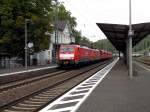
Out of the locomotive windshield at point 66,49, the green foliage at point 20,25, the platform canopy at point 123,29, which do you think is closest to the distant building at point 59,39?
the green foliage at point 20,25

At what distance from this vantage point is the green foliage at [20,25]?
52166 mm

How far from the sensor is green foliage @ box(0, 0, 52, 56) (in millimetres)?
52166

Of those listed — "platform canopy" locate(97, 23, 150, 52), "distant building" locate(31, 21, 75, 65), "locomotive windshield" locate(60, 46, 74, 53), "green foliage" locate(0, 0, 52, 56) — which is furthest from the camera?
"distant building" locate(31, 21, 75, 65)

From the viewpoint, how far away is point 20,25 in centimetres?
5234

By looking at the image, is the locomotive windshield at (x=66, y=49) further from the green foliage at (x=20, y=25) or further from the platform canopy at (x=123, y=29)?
the green foliage at (x=20, y=25)

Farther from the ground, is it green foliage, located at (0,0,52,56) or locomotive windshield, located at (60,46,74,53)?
green foliage, located at (0,0,52,56)

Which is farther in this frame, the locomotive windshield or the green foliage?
the green foliage

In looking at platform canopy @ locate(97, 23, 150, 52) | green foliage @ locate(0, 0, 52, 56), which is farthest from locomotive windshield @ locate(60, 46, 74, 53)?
green foliage @ locate(0, 0, 52, 56)

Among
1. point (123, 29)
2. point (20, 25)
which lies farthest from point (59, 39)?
point (123, 29)

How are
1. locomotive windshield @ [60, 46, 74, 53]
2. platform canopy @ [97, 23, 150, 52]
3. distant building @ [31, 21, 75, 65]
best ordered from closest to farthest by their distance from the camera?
platform canopy @ [97, 23, 150, 52], locomotive windshield @ [60, 46, 74, 53], distant building @ [31, 21, 75, 65]

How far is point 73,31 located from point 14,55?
243ft

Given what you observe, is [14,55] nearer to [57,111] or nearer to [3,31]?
[3,31]

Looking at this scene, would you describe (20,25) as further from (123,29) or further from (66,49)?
(123,29)

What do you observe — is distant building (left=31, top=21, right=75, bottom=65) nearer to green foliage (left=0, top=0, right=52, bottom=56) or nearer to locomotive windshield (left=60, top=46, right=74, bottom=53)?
green foliage (left=0, top=0, right=52, bottom=56)
